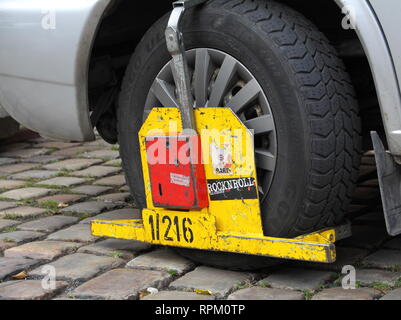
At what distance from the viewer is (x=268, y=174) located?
3.14m

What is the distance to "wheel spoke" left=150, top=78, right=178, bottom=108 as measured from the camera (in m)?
3.35

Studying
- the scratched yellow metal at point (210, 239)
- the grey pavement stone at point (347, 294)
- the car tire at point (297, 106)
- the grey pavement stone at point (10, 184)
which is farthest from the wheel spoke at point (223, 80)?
the grey pavement stone at point (10, 184)

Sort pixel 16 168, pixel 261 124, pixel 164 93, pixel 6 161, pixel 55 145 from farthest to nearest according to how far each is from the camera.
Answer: pixel 55 145 → pixel 6 161 → pixel 16 168 → pixel 164 93 → pixel 261 124

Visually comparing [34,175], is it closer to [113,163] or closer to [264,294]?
[113,163]

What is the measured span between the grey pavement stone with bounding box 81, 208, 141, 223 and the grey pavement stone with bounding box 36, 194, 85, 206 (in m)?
0.36

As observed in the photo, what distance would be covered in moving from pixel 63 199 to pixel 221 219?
169 centimetres

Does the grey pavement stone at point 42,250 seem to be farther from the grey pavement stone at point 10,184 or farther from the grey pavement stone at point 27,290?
the grey pavement stone at point 10,184

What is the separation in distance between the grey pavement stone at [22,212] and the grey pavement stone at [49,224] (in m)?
0.12

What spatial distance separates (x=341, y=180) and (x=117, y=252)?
3.55 ft

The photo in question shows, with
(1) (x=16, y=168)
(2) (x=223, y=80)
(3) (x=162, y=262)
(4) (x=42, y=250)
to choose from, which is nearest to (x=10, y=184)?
(1) (x=16, y=168)

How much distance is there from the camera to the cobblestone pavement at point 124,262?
3088 mm

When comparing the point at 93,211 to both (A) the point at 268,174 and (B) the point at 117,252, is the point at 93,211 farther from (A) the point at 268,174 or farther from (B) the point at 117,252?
(A) the point at 268,174

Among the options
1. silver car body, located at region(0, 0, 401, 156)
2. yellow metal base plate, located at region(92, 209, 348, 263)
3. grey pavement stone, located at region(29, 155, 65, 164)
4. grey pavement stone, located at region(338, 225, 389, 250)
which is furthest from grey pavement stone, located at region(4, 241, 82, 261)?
grey pavement stone, located at region(29, 155, 65, 164)

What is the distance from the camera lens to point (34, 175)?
5410 mm
